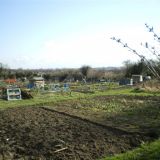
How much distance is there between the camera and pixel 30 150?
29.5 ft

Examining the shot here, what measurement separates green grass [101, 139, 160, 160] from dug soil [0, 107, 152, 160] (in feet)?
1.51

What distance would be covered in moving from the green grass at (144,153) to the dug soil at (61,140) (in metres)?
0.46

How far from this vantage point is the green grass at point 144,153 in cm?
743

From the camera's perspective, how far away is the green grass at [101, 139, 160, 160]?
7.43 m

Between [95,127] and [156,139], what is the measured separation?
2.64 metres

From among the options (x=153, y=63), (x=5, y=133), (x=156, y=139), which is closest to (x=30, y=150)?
(x=5, y=133)

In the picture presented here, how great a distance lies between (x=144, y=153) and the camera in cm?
793

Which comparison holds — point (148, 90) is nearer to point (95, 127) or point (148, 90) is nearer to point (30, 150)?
point (95, 127)

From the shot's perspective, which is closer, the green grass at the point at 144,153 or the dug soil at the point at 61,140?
the green grass at the point at 144,153

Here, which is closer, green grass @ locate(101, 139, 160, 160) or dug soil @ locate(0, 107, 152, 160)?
green grass @ locate(101, 139, 160, 160)

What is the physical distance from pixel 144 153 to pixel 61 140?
8.92 feet

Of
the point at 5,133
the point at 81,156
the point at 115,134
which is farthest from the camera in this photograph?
the point at 5,133

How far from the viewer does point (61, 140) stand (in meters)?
9.69

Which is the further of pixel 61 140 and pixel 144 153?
pixel 61 140
